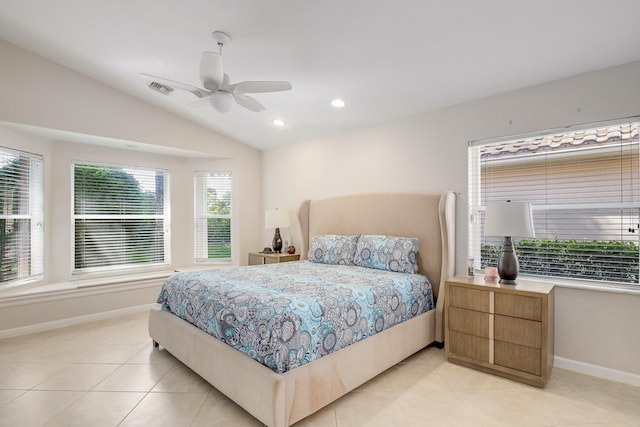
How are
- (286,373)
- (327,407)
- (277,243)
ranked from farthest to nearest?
1. (277,243)
2. (327,407)
3. (286,373)

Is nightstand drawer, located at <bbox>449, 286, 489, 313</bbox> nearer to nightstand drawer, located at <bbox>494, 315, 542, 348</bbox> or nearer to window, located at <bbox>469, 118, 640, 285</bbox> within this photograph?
nightstand drawer, located at <bbox>494, 315, 542, 348</bbox>

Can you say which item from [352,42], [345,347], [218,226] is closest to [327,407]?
[345,347]

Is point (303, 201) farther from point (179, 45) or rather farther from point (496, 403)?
point (496, 403)

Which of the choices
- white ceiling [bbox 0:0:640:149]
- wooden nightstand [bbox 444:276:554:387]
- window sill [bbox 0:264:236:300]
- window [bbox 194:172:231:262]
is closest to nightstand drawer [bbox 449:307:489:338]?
wooden nightstand [bbox 444:276:554:387]

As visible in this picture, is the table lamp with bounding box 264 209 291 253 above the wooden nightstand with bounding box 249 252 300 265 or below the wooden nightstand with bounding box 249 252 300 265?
above

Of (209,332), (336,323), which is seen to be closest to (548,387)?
(336,323)

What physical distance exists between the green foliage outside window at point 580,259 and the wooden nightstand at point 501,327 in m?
0.29

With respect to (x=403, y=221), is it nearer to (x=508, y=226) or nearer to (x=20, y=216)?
(x=508, y=226)

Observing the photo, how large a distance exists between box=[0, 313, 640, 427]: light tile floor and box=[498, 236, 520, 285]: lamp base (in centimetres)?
78

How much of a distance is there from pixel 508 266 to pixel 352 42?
2.23 m

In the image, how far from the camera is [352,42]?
105 inches

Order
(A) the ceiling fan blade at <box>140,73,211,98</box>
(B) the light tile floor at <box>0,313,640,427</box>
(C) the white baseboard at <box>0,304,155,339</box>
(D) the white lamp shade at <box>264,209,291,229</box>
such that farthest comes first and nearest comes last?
(D) the white lamp shade at <box>264,209,291,229</box>
(C) the white baseboard at <box>0,304,155,339</box>
(A) the ceiling fan blade at <box>140,73,211,98</box>
(B) the light tile floor at <box>0,313,640,427</box>

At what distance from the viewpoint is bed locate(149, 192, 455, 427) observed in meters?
1.91

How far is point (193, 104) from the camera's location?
2.95m
